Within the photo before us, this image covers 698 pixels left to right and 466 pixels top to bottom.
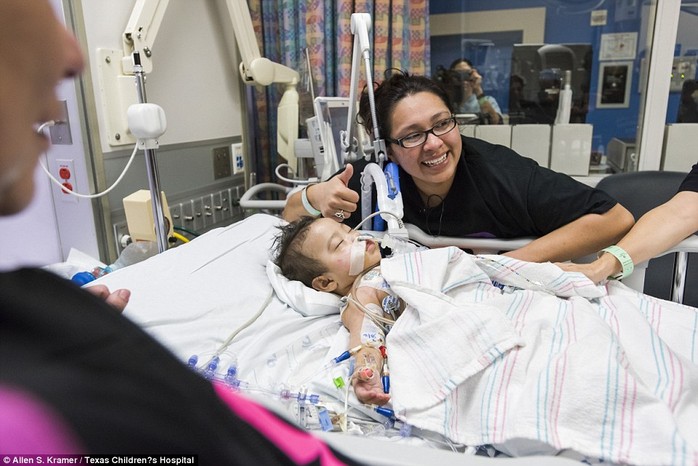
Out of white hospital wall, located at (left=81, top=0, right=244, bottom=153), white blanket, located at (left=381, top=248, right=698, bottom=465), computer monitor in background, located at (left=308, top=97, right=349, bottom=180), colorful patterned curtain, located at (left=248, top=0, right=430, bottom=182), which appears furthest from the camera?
colorful patterned curtain, located at (left=248, top=0, right=430, bottom=182)

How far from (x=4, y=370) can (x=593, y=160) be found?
10.0ft

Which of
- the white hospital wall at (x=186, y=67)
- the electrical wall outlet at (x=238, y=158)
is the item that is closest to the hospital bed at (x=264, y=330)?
the white hospital wall at (x=186, y=67)

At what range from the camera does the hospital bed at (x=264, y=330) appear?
38.8 inches

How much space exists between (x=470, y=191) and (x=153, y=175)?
104 centimetres

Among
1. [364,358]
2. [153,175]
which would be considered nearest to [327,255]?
[364,358]

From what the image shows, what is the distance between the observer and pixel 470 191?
166cm

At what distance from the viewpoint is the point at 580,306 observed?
1.10 metres

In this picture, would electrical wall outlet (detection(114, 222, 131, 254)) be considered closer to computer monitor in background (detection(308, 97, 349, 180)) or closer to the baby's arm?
computer monitor in background (detection(308, 97, 349, 180))

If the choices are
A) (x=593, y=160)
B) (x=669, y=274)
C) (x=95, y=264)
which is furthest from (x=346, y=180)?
(x=593, y=160)

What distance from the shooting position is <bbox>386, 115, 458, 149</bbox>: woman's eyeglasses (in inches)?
63.7

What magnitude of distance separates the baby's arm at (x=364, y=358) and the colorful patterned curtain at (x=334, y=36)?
151 centimetres

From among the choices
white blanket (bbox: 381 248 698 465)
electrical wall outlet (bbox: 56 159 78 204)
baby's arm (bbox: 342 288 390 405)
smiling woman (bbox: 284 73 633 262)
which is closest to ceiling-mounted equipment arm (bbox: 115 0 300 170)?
electrical wall outlet (bbox: 56 159 78 204)

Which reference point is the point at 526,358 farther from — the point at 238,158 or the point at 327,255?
the point at 238,158

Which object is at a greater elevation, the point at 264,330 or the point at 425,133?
the point at 425,133
